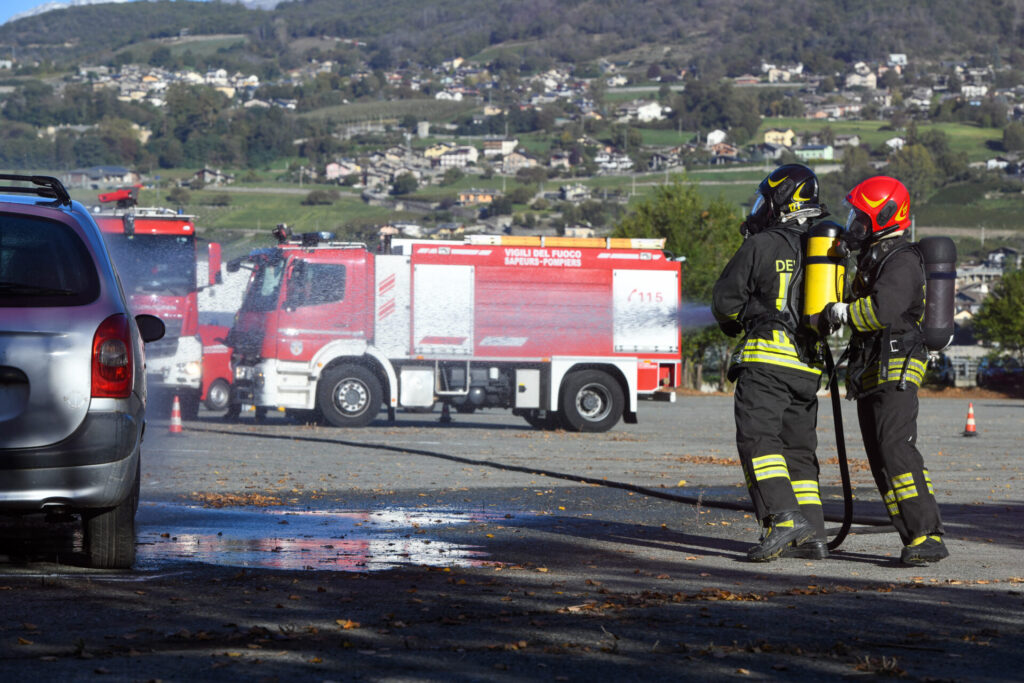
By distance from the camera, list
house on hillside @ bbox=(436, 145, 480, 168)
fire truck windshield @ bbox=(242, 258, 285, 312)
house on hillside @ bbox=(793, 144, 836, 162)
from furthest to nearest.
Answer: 1. house on hillside @ bbox=(793, 144, 836, 162)
2. house on hillside @ bbox=(436, 145, 480, 168)
3. fire truck windshield @ bbox=(242, 258, 285, 312)

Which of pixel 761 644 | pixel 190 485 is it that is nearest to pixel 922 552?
pixel 761 644

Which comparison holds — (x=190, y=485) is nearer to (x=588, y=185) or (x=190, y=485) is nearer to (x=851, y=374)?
(x=851, y=374)

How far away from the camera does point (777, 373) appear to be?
7.22m

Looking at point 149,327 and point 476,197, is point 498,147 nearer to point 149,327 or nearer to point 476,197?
point 476,197

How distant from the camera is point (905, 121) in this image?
631ft

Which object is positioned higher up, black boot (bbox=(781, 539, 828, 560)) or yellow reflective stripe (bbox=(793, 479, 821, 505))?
yellow reflective stripe (bbox=(793, 479, 821, 505))

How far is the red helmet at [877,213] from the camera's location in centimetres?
728

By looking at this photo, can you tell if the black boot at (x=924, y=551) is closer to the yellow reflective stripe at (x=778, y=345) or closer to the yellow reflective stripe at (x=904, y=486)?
the yellow reflective stripe at (x=904, y=486)

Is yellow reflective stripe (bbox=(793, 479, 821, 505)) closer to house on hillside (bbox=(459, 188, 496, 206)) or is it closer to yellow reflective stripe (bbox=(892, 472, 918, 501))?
yellow reflective stripe (bbox=(892, 472, 918, 501))

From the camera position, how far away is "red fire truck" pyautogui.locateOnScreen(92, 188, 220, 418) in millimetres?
23141

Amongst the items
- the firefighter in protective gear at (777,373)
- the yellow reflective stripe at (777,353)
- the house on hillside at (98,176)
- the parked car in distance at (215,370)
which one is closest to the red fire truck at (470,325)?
the parked car in distance at (215,370)

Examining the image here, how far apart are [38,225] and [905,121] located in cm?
19616

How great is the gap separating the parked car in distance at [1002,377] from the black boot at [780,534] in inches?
2000

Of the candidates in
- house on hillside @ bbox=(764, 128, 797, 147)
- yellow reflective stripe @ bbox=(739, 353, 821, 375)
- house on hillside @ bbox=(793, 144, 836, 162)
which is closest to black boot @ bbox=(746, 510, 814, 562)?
yellow reflective stripe @ bbox=(739, 353, 821, 375)
